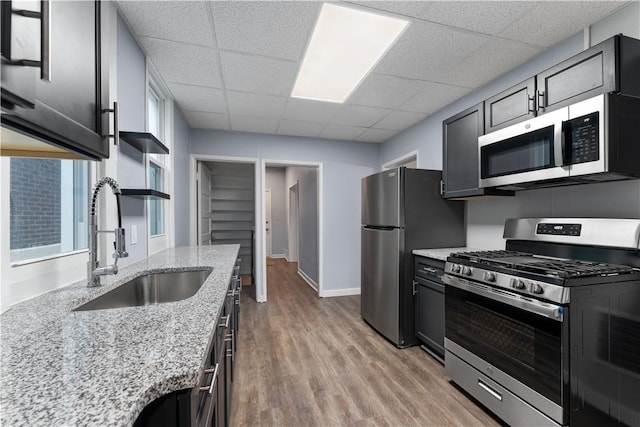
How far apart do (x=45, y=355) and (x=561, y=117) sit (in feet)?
7.64

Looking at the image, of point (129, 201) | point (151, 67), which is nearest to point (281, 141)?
point (151, 67)

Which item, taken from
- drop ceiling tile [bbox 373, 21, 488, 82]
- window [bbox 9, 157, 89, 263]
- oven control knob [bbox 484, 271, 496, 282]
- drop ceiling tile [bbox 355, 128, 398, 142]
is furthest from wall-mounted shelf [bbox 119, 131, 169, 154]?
drop ceiling tile [bbox 355, 128, 398, 142]

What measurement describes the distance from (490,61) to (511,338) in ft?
6.56

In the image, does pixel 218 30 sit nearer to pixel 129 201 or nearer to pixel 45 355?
pixel 129 201

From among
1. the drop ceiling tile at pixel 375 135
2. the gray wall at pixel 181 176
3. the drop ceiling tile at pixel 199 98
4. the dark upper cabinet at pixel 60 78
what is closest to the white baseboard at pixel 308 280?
the gray wall at pixel 181 176

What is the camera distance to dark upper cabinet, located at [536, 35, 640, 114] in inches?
54.4

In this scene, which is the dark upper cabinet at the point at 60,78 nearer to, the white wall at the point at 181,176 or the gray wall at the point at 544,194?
the white wall at the point at 181,176

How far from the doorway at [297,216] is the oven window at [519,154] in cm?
249

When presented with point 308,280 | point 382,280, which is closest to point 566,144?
point 382,280

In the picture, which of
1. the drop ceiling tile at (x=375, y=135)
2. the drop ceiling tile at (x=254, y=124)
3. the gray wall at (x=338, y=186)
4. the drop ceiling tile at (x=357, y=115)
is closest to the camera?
the drop ceiling tile at (x=357, y=115)

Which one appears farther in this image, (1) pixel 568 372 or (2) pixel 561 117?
(2) pixel 561 117

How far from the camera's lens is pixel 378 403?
5.96 feet

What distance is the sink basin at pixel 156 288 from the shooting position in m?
1.37

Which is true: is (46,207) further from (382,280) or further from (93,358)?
(382,280)
